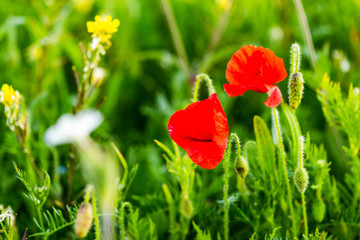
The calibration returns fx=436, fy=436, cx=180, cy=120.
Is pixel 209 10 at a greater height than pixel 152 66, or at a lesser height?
greater

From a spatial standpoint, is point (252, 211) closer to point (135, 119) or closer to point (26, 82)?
point (135, 119)

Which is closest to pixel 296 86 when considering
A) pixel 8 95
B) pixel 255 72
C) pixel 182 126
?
pixel 255 72

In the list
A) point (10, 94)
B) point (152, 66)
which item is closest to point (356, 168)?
point (10, 94)

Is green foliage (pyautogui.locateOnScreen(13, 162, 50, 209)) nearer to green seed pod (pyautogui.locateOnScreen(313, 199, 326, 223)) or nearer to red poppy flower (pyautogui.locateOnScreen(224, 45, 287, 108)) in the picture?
red poppy flower (pyautogui.locateOnScreen(224, 45, 287, 108))

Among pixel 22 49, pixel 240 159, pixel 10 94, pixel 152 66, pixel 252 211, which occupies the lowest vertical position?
pixel 252 211

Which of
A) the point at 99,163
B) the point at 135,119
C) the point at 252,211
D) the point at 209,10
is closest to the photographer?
the point at 99,163

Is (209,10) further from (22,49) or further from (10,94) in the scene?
(10,94)

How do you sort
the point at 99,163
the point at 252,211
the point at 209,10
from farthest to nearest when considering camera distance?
1. the point at 209,10
2. the point at 252,211
3. the point at 99,163

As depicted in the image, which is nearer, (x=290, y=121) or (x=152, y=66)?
(x=290, y=121)

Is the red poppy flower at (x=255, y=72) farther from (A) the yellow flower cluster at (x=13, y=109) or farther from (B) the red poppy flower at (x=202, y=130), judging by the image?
(A) the yellow flower cluster at (x=13, y=109)
